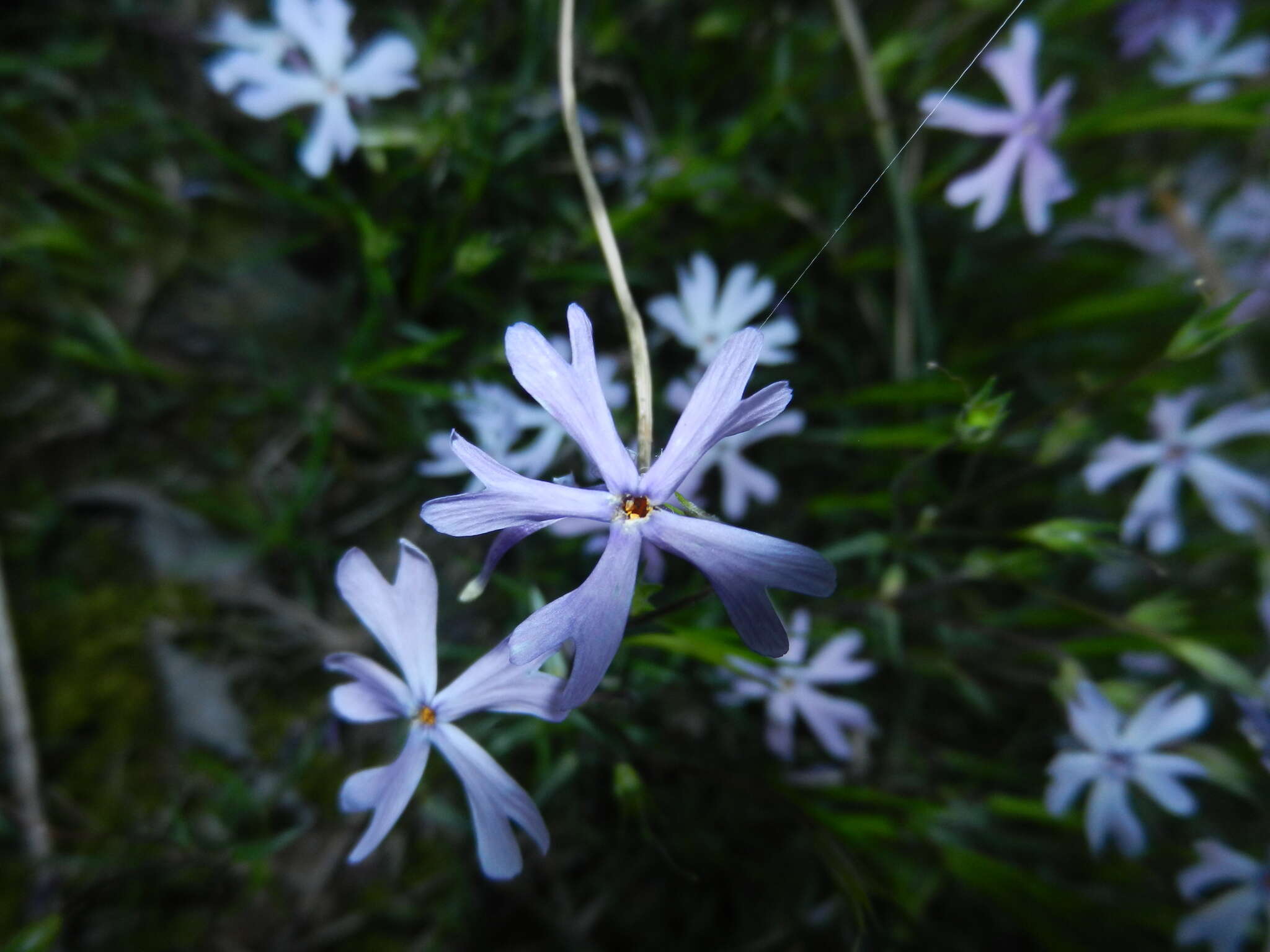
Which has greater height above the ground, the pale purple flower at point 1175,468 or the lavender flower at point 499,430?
the lavender flower at point 499,430

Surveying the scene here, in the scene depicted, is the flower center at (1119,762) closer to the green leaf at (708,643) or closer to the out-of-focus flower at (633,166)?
the green leaf at (708,643)

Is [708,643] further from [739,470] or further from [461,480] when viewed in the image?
[461,480]

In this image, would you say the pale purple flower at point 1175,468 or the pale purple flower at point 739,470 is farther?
the pale purple flower at point 1175,468

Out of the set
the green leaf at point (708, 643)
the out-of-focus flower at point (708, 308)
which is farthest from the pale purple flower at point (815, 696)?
the out-of-focus flower at point (708, 308)

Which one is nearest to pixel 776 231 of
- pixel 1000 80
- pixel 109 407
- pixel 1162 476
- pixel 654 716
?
pixel 1000 80

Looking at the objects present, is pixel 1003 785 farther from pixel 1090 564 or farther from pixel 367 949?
pixel 367 949

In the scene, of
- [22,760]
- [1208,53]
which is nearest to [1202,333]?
[1208,53]
